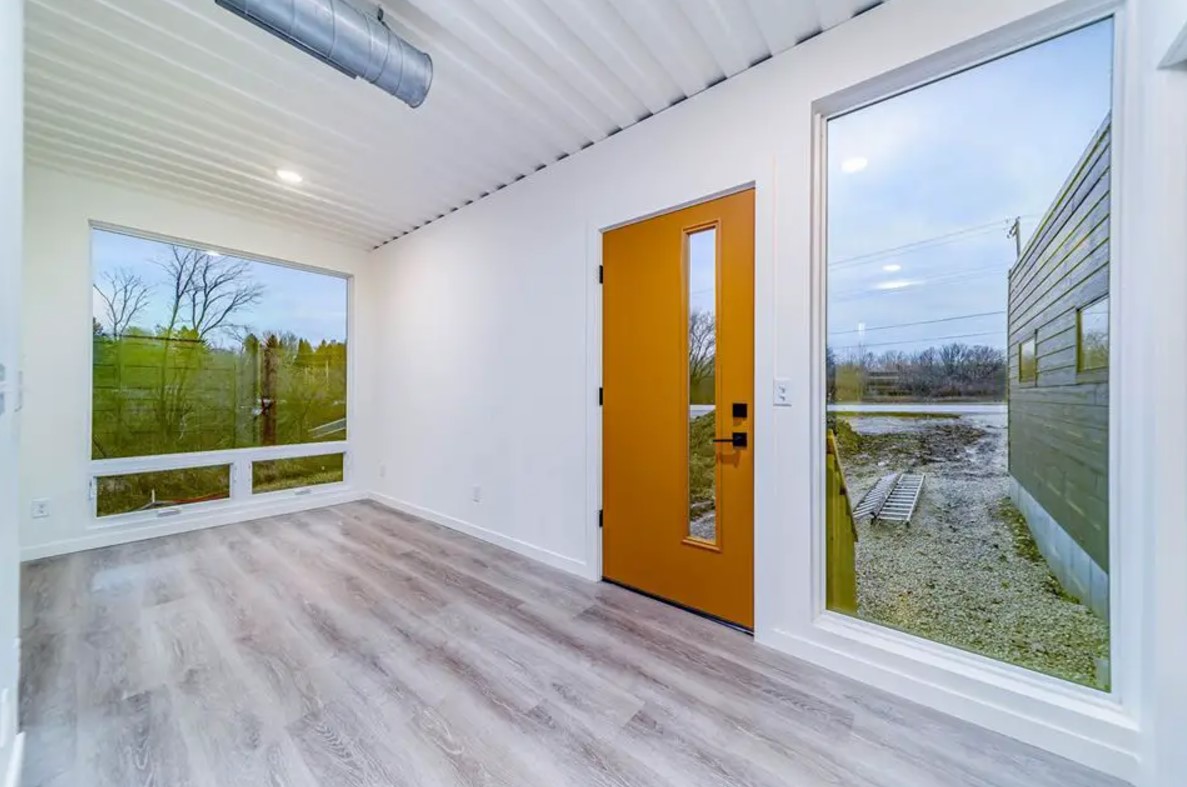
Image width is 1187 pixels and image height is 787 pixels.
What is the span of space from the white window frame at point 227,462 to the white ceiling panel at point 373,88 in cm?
74

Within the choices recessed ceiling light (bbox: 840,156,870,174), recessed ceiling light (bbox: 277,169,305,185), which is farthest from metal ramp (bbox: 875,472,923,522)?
recessed ceiling light (bbox: 277,169,305,185)

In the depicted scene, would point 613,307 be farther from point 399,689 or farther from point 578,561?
point 399,689

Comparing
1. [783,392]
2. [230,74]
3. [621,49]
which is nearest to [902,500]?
[783,392]

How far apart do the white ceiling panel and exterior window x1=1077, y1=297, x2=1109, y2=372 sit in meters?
1.47

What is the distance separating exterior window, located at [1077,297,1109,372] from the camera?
4.77ft

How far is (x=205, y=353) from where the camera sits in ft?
12.7

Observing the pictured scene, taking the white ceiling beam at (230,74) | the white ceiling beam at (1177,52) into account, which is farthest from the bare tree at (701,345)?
the white ceiling beam at (230,74)

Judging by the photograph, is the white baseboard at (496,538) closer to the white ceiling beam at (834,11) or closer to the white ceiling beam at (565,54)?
the white ceiling beam at (565,54)

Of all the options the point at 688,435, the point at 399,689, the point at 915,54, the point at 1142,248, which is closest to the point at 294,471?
the point at 399,689

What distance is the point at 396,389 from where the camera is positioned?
14.6 ft

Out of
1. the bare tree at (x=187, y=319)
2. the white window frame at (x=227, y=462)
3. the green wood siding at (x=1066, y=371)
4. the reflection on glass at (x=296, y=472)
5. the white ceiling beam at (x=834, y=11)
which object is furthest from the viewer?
the reflection on glass at (x=296, y=472)

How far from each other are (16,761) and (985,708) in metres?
3.20

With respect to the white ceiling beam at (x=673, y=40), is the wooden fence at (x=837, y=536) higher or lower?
lower

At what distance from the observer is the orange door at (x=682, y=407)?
216cm
